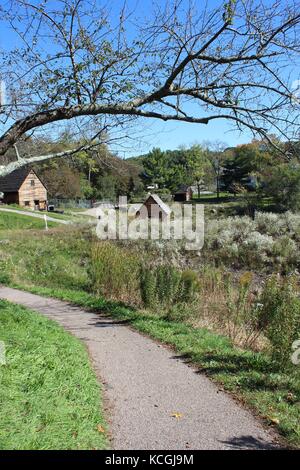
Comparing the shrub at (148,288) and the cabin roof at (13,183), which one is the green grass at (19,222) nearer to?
the cabin roof at (13,183)

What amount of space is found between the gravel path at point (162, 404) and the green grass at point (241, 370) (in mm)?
188

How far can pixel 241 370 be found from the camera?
5809 mm

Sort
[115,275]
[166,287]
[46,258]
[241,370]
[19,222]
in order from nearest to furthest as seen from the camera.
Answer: [241,370], [166,287], [115,275], [46,258], [19,222]

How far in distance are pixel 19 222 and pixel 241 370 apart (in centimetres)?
2751

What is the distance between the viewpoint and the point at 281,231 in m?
21.4

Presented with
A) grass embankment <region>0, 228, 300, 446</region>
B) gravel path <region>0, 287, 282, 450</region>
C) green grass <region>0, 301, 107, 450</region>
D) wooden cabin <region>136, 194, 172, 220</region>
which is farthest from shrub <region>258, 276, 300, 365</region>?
wooden cabin <region>136, 194, 172, 220</region>

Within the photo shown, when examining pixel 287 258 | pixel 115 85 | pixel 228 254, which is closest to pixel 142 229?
pixel 228 254

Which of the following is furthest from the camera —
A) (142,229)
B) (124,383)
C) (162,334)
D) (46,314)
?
(142,229)

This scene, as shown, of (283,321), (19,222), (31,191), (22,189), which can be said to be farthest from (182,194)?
(283,321)

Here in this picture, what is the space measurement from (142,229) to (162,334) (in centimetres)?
1310

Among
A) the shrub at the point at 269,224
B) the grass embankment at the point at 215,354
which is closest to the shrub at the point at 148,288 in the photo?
the grass embankment at the point at 215,354

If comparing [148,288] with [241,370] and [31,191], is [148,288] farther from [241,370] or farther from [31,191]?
[31,191]

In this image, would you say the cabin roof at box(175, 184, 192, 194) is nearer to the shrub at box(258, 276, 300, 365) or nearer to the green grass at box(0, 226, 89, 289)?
the green grass at box(0, 226, 89, 289)

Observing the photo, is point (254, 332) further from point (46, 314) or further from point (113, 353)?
point (46, 314)
